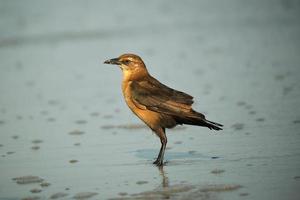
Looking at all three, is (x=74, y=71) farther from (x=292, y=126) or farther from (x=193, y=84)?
(x=292, y=126)

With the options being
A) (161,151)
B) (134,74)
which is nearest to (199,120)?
(161,151)

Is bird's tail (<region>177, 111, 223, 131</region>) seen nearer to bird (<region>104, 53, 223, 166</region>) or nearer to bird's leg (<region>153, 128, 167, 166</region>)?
bird (<region>104, 53, 223, 166</region>)

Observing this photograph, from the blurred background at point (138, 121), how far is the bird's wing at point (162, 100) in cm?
66

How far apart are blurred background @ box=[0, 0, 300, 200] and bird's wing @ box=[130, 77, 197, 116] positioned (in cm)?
66

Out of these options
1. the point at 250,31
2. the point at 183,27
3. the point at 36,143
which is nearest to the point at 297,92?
the point at 36,143

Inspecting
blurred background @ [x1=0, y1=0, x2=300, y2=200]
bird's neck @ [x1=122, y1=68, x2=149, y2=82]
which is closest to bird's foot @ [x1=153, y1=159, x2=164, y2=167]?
blurred background @ [x1=0, y1=0, x2=300, y2=200]

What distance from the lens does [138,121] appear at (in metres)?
10.3

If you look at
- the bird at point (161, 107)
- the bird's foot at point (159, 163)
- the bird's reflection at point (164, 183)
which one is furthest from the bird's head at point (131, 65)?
the bird's reflection at point (164, 183)

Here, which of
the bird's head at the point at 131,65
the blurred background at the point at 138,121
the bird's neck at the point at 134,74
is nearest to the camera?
the blurred background at the point at 138,121

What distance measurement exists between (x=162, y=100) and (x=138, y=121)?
2.39m

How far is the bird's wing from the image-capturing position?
7844 millimetres

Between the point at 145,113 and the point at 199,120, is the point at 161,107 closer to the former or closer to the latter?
the point at 145,113

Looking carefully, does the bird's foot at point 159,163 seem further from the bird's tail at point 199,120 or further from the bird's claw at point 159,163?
the bird's tail at point 199,120

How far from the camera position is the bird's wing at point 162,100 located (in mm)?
7844
